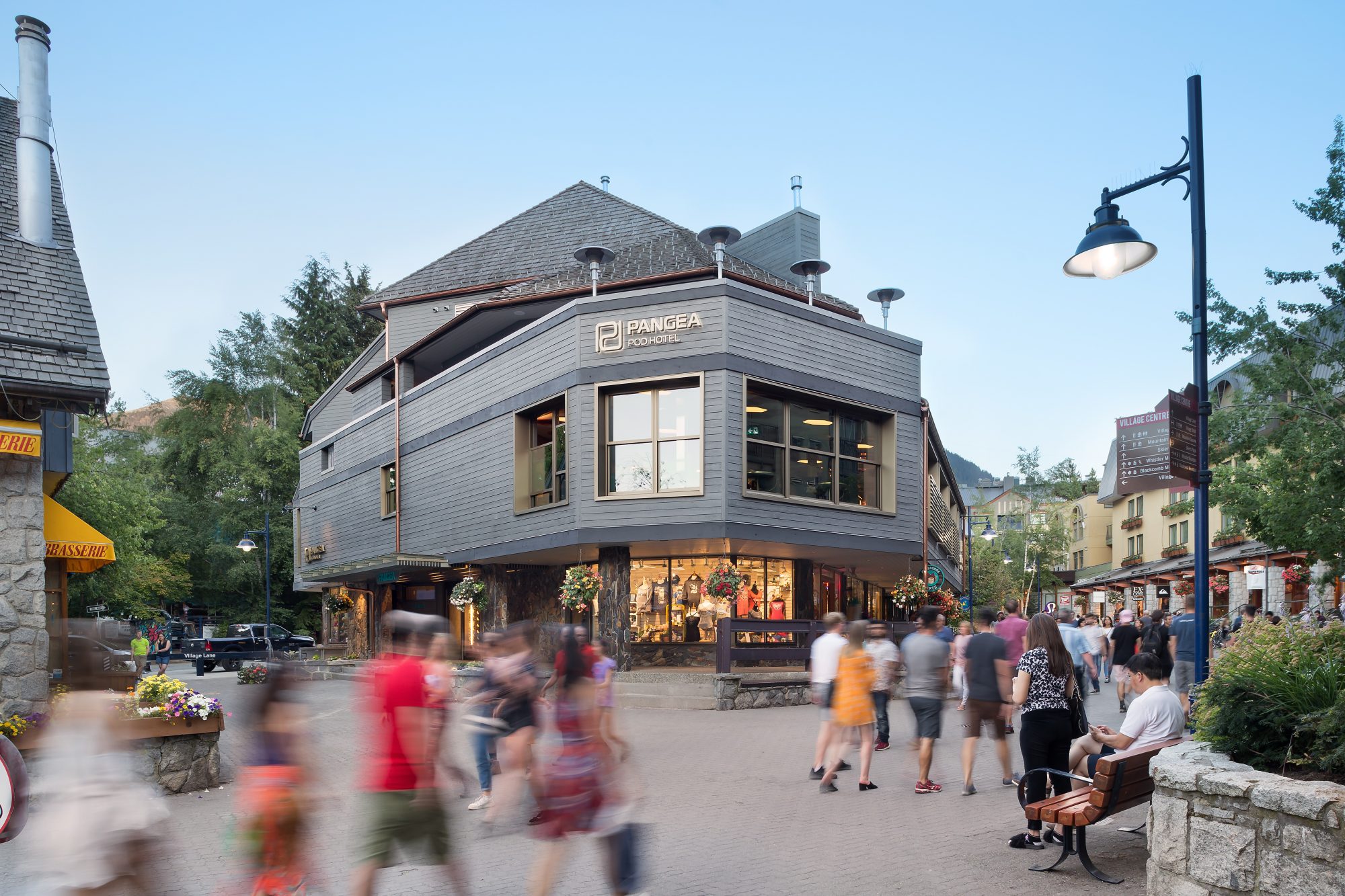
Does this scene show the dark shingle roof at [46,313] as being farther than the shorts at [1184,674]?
No

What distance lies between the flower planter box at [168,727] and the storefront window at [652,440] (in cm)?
1088

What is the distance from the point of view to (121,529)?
4003cm

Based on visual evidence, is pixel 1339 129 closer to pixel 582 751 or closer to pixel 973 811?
pixel 973 811

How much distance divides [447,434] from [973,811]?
19229 millimetres

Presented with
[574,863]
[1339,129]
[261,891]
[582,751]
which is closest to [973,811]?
[574,863]

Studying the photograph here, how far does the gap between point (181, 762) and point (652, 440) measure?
11.8m

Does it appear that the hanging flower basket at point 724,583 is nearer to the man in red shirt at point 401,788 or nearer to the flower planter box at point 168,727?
the flower planter box at point 168,727

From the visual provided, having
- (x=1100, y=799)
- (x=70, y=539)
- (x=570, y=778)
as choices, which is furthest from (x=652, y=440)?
(x=570, y=778)

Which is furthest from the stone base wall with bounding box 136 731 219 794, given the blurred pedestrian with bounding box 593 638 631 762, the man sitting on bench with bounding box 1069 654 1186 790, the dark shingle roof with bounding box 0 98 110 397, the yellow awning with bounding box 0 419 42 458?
the man sitting on bench with bounding box 1069 654 1186 790

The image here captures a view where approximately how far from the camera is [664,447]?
2045cm

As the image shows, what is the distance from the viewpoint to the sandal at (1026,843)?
298 inches

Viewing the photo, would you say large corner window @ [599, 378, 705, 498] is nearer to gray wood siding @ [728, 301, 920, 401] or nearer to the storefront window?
the storefront window

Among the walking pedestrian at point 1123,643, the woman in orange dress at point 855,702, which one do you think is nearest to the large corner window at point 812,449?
the walking pedestrian at point 1123,643

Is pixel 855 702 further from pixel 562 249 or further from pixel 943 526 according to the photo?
pixel 943 526
